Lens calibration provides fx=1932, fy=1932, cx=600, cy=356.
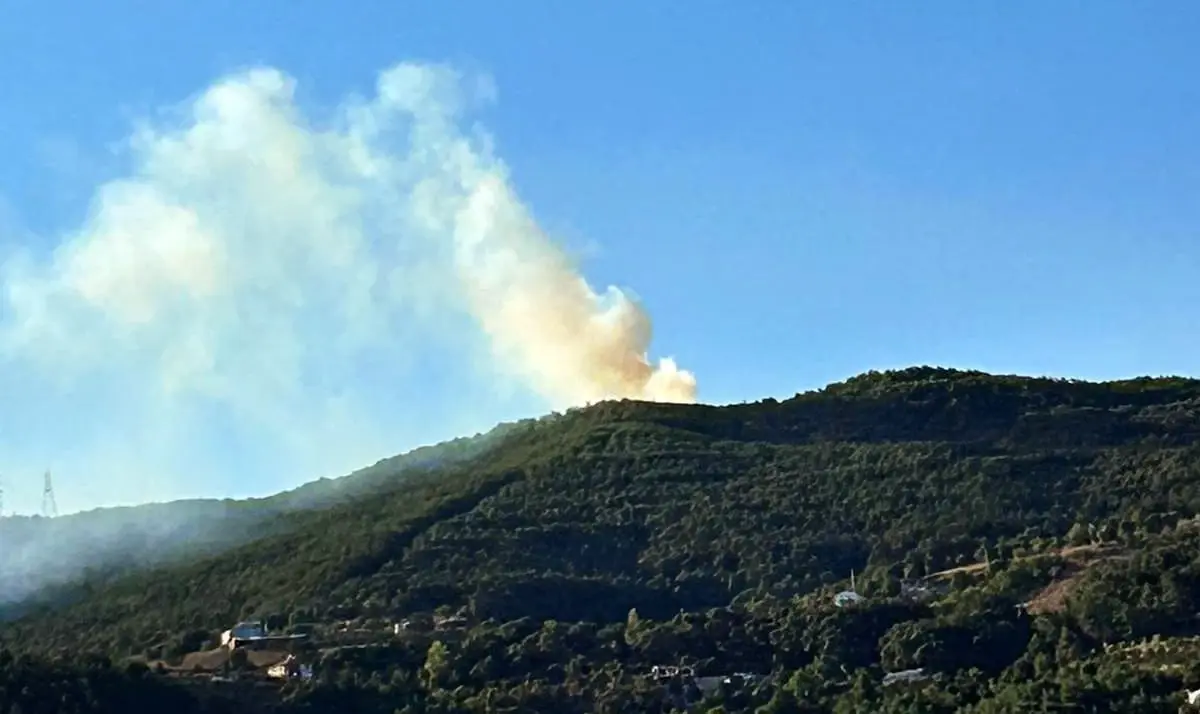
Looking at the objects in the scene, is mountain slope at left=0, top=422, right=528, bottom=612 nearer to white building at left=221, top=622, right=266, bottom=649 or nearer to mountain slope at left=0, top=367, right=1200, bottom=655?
mountain slope at left=0, top=367, right=1200, bottom=655

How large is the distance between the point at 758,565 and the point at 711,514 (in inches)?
277

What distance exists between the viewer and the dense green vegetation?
67.9 meters

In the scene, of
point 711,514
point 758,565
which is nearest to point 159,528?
point 711,514

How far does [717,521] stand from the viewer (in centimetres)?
9506

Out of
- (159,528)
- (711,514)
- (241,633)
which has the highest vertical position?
(159,528)

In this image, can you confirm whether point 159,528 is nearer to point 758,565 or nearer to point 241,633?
point 241,633

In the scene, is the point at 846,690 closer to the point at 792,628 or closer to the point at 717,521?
the point at 792,628

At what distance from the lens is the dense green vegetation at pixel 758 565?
6794 cm

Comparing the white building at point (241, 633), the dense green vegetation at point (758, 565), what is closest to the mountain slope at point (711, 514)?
the dense green vegetation at point (758, 565)

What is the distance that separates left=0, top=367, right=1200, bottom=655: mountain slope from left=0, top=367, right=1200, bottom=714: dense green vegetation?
0.65 ft

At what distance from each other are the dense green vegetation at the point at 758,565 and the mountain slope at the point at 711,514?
199mm

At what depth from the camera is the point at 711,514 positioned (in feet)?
316

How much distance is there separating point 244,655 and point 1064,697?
3304cm

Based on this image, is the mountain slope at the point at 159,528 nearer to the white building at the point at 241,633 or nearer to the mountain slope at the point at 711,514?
the mountain slope at the point at 711,514
